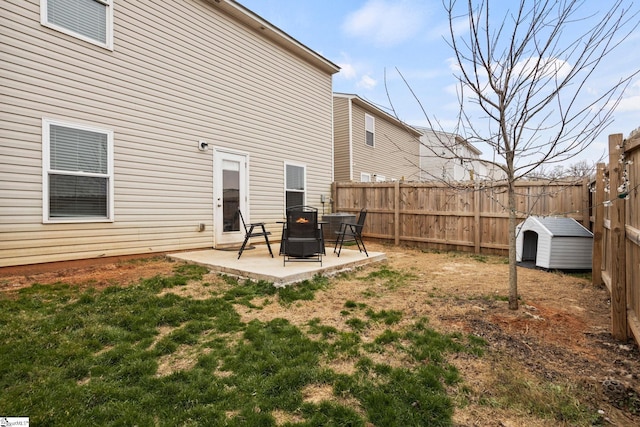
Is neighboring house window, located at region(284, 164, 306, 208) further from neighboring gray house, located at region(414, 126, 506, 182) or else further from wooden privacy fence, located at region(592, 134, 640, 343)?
wooden privacy fence, located at region(592, 134, 640, 343)

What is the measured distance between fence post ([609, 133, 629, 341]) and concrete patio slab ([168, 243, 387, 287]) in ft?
10.9

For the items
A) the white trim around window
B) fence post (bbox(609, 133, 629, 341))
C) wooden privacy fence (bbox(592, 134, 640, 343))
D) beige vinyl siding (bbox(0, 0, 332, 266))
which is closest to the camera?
wooden privacy fence (bbox(592, 134, 640, 343))

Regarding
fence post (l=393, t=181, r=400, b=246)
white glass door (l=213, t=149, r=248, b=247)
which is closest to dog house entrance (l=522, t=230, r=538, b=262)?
fence post (l=393, t=181, r=400, b=246)

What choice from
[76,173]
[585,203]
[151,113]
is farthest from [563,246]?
[76,173]

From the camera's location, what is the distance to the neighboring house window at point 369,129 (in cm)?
1406

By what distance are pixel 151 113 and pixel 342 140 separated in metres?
8.17

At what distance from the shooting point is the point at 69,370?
2299 mm

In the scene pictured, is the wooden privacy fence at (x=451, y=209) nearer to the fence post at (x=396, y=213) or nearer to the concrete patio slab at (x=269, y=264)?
the fence post at (x=396, y=213)

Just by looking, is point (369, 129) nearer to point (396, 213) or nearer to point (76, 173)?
point (396, 213)

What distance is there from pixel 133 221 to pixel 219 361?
443 cm

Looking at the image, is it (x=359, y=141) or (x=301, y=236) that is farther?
(x=359, y=141)

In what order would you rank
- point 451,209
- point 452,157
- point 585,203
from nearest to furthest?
point 452,157, point 585,203, point 451,209

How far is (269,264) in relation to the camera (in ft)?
17.1

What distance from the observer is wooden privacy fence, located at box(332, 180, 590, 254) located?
6488 millimetres
